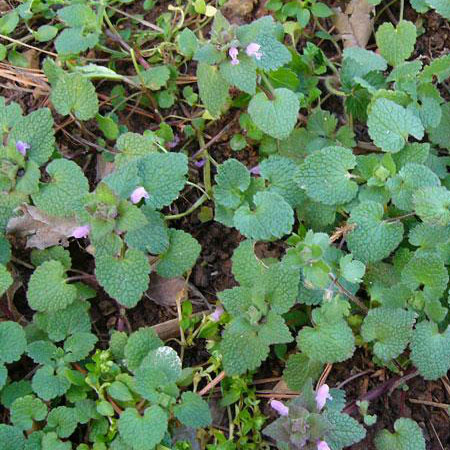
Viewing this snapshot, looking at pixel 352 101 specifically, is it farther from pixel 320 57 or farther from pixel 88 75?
pixel 88 75

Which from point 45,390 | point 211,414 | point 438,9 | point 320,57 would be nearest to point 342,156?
point 320,57

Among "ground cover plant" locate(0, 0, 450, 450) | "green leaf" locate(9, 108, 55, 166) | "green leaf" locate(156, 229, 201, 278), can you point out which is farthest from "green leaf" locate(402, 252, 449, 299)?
"green leaf" locate(9, 108, 55, 166)

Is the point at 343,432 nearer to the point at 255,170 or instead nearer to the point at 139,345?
the point at 139,345

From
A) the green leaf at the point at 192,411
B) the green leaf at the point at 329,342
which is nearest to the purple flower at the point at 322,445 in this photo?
the green leaf at the point at 329,342

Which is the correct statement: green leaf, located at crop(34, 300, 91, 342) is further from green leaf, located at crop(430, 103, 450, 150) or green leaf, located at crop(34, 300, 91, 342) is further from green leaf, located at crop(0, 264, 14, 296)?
green leaf, located at crop(430, 103, 450, 150)

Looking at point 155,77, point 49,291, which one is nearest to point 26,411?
point 49,291

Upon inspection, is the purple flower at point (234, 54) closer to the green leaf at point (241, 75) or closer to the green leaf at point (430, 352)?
the green leaf at point (241, 75)

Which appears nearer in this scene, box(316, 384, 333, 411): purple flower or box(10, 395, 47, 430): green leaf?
box(316, 384, 333, 411): purple flower
